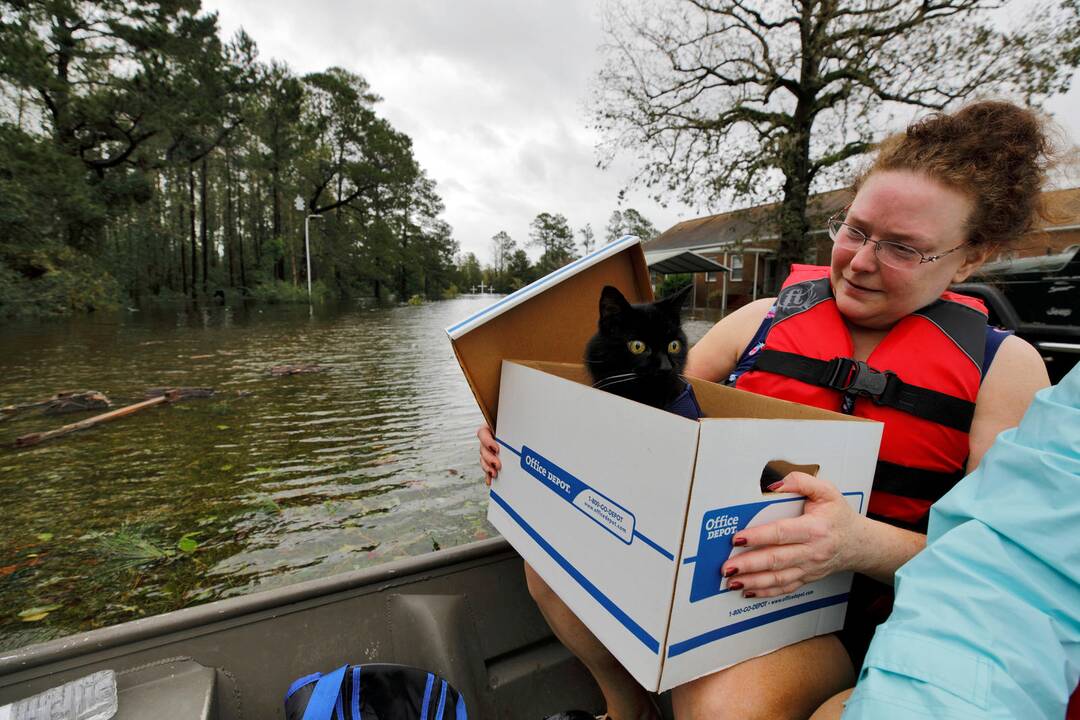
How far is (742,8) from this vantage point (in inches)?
490

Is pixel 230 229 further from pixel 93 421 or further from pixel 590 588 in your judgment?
pixel 590 588

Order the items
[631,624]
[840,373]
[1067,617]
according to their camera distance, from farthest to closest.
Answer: [840,373]
[631,624]
[1067,617]

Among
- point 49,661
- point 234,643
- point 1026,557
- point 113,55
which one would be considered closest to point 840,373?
point 1026,557

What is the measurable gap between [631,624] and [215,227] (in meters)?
49.0

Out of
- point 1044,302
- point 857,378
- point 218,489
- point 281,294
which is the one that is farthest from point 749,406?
point 281,294

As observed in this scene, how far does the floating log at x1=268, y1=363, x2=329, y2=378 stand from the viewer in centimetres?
780

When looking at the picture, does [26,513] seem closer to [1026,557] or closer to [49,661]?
[49,661]

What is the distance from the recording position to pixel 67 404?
5.57 m

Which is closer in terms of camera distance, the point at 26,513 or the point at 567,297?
the point at 567,297

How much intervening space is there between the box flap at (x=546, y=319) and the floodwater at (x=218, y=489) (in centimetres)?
188

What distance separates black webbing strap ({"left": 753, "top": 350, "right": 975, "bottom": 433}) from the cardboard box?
9.0 inches

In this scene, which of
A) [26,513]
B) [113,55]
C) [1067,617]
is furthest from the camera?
[113,55]

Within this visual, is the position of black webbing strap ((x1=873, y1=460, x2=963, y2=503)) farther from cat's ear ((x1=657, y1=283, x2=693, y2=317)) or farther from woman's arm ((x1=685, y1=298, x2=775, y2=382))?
cat's ear ((x1=657, y1=283, x2=693, y2=317))

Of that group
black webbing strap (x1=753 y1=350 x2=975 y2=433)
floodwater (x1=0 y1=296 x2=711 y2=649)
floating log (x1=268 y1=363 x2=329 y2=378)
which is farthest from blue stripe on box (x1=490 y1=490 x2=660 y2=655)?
floating log (x1=268 y1=363 x2=329 y2=378)
